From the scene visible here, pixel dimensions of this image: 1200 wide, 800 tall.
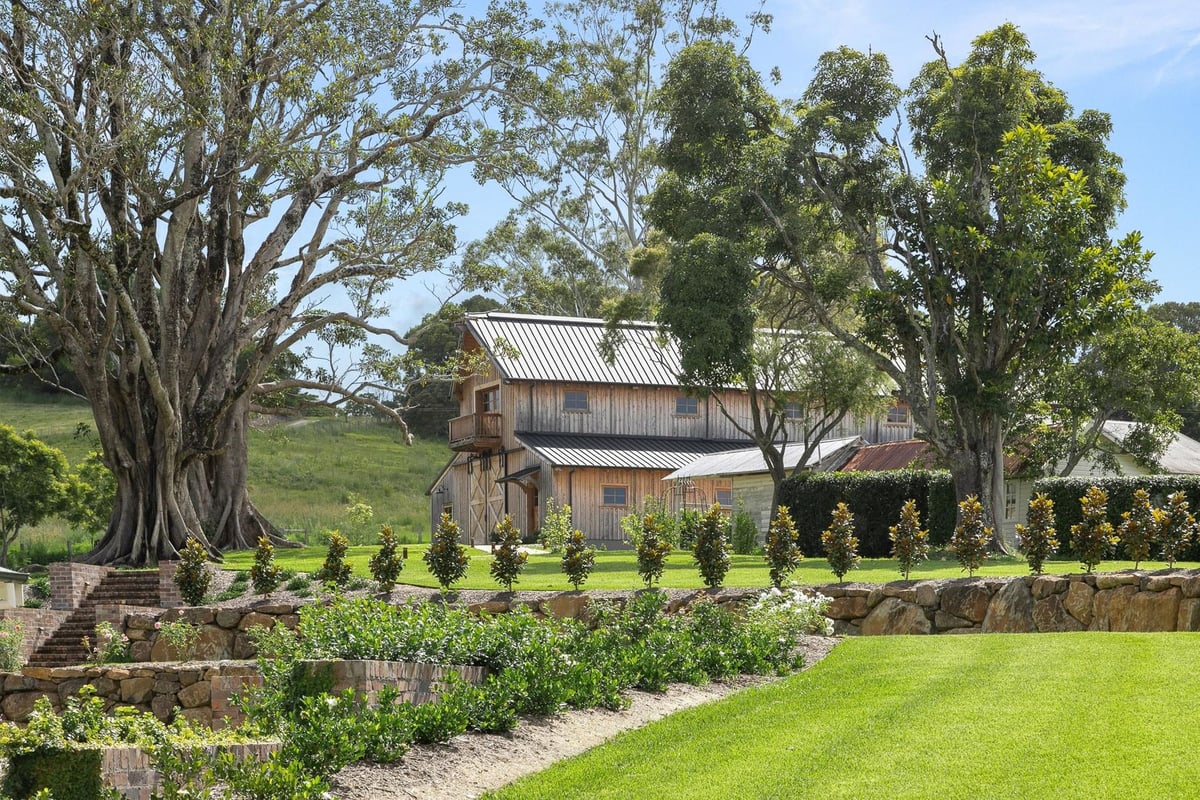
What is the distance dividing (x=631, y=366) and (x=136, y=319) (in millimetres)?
19276

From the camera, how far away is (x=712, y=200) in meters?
28.5

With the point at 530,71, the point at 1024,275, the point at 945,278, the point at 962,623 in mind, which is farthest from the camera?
the point at 530,71

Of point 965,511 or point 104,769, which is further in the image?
point 965,511

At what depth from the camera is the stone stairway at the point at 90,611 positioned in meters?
21.5

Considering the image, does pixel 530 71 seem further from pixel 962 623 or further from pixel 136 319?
pixel 962 623

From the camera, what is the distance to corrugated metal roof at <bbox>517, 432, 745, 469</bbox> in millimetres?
38531

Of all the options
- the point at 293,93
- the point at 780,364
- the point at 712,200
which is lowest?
the point at 780,364

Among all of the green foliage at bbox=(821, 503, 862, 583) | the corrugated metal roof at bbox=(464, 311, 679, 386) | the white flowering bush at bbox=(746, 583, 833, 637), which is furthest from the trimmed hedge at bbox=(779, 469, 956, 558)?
the corrugated metal roof at bbox=(464, 311, 679, 386)

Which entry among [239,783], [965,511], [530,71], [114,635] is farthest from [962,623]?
[530,71]

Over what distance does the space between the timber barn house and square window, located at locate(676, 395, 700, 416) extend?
0.11 feet

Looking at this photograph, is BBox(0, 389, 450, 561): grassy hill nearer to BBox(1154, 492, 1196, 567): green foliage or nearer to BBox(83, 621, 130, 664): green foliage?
BBox(83, 621, 130, 664): green foliage

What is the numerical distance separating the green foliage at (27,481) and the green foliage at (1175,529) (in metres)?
32.7

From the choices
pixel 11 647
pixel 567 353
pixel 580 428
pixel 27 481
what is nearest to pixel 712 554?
pixel 11 647

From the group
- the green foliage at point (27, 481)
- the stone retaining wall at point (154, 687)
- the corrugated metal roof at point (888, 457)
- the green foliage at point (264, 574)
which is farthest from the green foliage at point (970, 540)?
the green foliage at point (27, 481)
